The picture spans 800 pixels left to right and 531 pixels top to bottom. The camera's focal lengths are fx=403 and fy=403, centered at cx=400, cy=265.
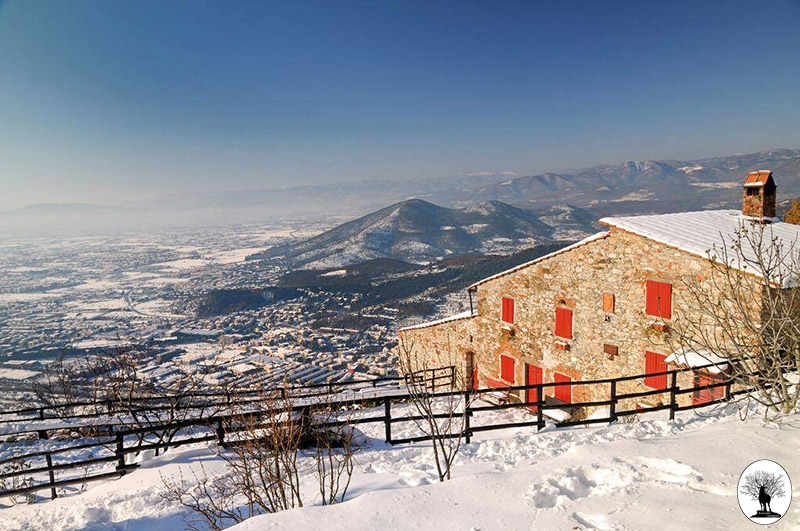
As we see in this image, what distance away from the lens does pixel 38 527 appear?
6301mm

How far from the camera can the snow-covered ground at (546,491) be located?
14.3ft

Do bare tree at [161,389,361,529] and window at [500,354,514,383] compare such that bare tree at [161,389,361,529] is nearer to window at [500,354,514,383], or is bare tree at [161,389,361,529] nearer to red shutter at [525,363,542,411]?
red shutter at [525,363,542,411]

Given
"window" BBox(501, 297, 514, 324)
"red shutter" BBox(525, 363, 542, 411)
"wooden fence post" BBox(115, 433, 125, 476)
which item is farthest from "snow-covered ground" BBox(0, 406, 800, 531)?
"window" BBox(501, 297, 514, 324)

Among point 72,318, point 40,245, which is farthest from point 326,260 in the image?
point 40,245

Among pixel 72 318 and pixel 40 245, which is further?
pixel 40 245

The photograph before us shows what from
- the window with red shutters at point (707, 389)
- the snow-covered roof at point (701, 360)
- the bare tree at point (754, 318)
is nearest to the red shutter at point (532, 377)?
the snow-covered roof at point (701, 360)

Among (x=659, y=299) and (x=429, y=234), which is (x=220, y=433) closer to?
(x=659, y=299)

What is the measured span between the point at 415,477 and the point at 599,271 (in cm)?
1070

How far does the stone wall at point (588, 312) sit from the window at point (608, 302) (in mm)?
100

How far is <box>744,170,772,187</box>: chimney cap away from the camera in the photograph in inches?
555

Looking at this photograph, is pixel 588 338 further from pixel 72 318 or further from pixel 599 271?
pixel 72 318

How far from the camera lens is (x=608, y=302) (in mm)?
13977

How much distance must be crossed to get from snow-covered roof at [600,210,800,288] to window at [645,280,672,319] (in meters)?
1.33

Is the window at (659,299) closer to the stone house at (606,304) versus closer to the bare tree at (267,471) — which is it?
the stone house at (606,304)
